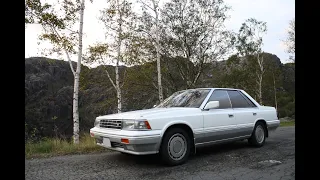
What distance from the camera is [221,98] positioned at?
6203 mm

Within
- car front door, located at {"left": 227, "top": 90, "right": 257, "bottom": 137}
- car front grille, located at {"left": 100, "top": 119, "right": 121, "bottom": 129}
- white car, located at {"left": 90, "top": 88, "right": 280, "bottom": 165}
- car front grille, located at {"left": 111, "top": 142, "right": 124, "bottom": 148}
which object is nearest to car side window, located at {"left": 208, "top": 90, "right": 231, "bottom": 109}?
white car, located at {"left": 90, "top": 88, "right": 280, "bottom": 165}

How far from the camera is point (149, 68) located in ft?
55.9

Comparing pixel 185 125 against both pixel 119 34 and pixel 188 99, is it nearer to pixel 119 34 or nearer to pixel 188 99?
pixel 188 99

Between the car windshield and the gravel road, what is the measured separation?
3.81 feet

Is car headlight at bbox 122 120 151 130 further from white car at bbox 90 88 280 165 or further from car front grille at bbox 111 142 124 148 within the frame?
car front grille at bbox 111 142 124 148

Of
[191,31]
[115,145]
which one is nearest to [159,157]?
[115,145]

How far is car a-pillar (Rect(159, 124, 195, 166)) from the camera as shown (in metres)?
4.80

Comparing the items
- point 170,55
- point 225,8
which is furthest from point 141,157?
point 225,8

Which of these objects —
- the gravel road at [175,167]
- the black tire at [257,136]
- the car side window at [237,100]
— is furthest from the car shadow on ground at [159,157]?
the car side window at [237,100]

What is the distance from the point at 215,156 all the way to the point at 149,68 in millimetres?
11784

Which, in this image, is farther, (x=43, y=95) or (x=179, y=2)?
(x=43, y=95)

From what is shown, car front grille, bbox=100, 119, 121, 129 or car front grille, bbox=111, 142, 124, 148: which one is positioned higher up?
car front grille, bbox=100, 119, 121, 129
